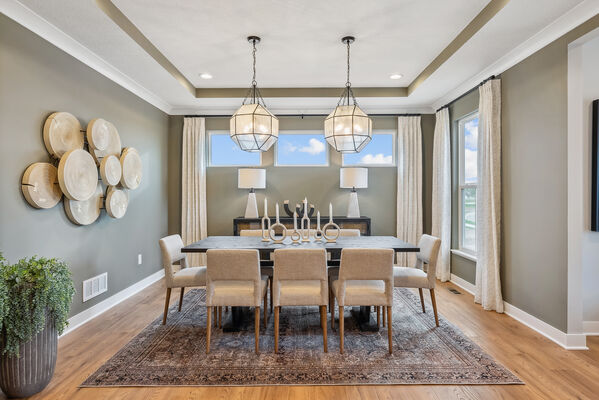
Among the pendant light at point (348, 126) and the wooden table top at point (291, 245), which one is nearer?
the wooden table top at point (291, 245)

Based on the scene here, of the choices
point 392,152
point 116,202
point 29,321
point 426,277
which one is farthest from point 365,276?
point 392,152

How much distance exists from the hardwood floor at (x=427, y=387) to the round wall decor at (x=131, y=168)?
1447 millimetres

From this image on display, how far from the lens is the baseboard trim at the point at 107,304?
3.09m

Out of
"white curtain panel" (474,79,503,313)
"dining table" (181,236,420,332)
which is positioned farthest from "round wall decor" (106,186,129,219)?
"white curtain panel" (474,79,503,313)

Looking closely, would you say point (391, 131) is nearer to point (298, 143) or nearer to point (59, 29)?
point (298, 143)

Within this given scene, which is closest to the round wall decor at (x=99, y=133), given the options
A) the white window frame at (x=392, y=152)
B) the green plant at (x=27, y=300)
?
the green plant at (x=27, y=300)

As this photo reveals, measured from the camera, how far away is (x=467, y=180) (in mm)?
4516

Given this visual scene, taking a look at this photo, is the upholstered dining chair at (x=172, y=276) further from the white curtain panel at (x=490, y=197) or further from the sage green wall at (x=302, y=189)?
the white curtain panel at (x=490, y=197)

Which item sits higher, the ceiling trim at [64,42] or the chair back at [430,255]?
the ceiling trim at [64,42]

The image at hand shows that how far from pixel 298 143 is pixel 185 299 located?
114 inches

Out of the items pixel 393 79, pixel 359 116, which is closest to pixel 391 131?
pixel 393 79

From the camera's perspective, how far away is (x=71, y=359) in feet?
8.24

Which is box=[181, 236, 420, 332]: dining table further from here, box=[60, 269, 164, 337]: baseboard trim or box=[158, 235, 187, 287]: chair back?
box=[60, 269, 164, 337]: baseboard trim

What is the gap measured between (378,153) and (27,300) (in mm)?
4765
